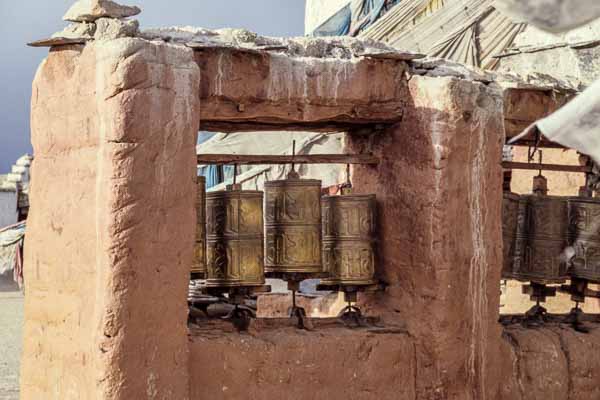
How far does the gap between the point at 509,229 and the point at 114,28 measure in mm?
2983

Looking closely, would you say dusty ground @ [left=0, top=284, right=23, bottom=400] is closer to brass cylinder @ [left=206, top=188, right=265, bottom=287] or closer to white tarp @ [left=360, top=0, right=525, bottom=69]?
brass cylinder @ [left=206, top=188, right=265, bottom=287]

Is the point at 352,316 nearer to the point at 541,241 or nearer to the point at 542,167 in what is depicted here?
the point at 541,241

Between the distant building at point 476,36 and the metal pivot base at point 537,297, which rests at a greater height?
the distant building at point 476,36

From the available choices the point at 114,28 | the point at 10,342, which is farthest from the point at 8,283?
the point at 114,28

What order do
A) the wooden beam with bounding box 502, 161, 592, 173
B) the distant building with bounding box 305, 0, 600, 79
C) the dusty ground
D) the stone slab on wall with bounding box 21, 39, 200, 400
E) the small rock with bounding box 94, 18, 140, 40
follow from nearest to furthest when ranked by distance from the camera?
1. the stone slab on wall with bounding box 21, 39, 200, 400
2. the small rock with bounding box 94, 18, 140, 40
3. the wooden beam with bounding box 502, 161, 592, 173
4. the dusty ground
5. the distant building with bounding box 305, 0, 600, 79

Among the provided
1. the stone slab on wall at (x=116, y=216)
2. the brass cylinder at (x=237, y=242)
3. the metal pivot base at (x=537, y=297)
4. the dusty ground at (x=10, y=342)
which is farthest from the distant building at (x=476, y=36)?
the dusty ground at (x=10, y=342)

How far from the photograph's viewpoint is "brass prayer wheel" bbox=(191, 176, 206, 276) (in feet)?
19.8

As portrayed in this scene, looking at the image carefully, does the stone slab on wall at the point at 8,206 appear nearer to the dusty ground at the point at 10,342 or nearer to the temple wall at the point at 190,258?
the dusty ground at the point at 10,342

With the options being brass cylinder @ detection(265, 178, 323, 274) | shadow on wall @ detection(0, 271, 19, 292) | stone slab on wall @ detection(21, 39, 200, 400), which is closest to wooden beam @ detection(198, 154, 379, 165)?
brass cylinder @ detection(265, 178, 323, 274)

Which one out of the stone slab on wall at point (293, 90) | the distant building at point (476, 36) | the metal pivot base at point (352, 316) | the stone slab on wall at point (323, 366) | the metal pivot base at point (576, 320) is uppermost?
the distant building at point (476, 36)

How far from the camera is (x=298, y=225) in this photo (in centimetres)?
629

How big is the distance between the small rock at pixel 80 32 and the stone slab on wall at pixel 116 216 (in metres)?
0.07

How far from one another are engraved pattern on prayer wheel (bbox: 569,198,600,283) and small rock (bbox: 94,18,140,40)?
3.21 meters

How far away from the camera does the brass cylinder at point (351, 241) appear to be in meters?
6.41
